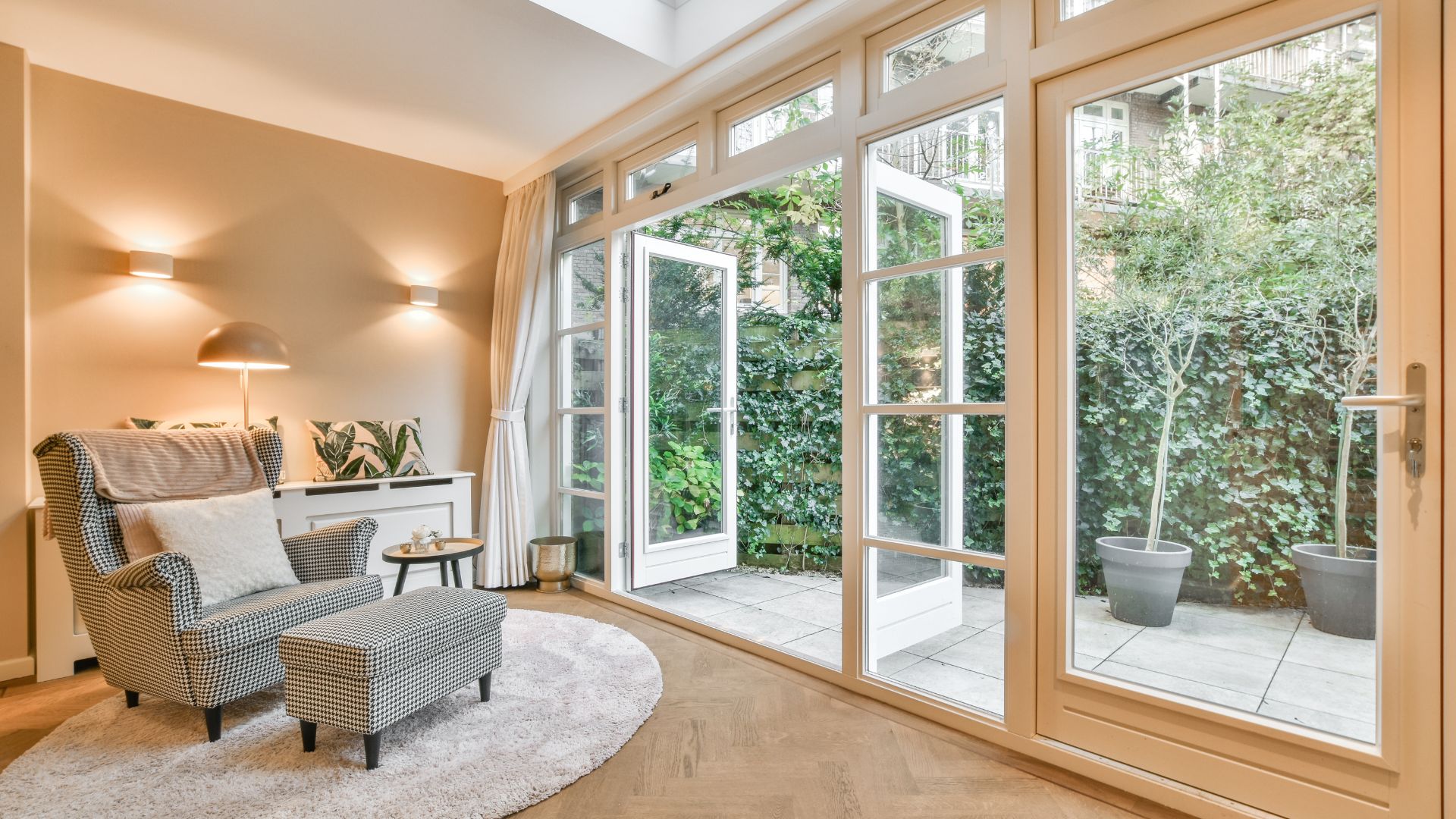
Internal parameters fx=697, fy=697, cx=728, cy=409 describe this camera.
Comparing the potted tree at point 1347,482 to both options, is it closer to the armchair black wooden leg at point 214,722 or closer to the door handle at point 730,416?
the armchair black wooden leg at point 214,722

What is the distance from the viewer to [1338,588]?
1688mm

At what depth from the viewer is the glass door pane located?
1.67m

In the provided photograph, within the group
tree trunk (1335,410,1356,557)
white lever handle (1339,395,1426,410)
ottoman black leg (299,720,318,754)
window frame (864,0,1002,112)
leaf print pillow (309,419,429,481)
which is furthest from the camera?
leaf print pillow (309,419,429,481)

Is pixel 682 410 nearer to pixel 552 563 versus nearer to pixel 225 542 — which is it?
pixel 552 563

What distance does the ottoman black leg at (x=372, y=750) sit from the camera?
6.64ft

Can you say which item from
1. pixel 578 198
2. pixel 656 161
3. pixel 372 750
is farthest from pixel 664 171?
pixel 372 750

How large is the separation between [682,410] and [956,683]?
2515 millimetres

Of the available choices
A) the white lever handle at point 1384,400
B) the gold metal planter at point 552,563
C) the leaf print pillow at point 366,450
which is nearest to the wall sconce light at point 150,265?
the leaf print pillow at point 366,450

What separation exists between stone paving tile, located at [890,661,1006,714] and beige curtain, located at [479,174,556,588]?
2.58 m

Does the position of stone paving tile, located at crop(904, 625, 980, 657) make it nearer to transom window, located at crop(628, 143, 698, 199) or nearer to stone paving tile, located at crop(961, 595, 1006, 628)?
stone paving tile, located at crop(961, 595, 1006, 628)

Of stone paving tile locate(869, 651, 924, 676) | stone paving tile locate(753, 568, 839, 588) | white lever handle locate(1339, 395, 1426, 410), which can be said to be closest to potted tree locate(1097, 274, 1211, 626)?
white lever handle locate(1339, 395, 1426, 410)

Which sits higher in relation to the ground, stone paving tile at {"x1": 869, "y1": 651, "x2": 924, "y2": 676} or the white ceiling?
the white ceiling

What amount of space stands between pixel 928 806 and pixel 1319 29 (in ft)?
7.22

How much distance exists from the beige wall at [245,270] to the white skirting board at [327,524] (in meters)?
0.17
